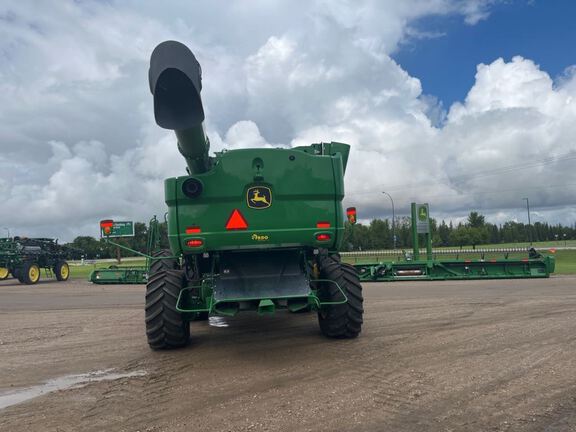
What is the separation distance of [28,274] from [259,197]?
23.0 metres

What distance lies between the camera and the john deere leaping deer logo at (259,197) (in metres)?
6.58

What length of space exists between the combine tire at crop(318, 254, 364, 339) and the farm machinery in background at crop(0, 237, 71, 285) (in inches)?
902

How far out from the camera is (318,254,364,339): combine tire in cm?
705

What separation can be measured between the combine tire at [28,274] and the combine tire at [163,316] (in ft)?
71.0

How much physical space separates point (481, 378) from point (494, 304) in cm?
672

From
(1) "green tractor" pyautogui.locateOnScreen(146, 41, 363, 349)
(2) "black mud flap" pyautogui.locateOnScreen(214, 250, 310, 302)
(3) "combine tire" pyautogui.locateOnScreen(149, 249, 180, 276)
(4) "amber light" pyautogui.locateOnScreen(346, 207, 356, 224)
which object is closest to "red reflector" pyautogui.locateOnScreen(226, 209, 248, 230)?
(1) "green tractor" pyautogui.locateOnScreen(146, 41, 363, 349)

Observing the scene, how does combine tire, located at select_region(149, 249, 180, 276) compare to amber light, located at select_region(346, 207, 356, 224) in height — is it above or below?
below

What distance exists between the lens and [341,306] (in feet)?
23.3

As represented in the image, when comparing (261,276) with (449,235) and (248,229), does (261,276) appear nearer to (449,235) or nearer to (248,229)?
(248,229)

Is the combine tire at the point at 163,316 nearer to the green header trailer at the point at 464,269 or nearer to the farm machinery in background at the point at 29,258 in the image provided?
the green header trailer at the point at 464,269

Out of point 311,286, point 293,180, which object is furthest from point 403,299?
point 293,180

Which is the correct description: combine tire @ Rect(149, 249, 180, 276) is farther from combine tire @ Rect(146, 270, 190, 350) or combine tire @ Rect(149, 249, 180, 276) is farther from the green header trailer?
A: the green header trailer

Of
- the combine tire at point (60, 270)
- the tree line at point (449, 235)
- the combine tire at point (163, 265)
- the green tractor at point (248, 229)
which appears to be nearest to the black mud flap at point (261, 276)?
the green tractor at point (248, 229)

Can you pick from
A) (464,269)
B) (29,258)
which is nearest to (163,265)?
(464,269)
